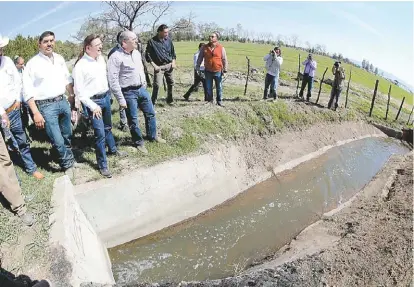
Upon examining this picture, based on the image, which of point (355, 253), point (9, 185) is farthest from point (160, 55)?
point (355, 253)

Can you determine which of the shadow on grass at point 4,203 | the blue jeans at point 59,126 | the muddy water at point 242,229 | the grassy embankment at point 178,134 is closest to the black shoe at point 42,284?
the grassy embankment at point 178,134

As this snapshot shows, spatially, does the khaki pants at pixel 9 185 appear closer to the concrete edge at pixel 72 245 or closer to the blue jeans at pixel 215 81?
the concrete edge at pixel 72 245

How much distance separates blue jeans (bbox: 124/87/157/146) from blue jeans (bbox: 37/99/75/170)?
4.30ft

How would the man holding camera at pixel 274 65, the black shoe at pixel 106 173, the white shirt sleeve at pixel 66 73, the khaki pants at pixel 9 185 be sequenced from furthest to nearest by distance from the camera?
the man holding camera at pixel 274 65
the black shoe at pixel 106 173
the white shirt sleeve at pixel 66 73
the khaki pants at pixel 9 185

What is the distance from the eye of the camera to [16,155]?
23.1ft

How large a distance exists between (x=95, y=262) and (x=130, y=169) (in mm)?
2276

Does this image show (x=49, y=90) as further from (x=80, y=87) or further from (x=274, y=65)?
(x=274, y=65)

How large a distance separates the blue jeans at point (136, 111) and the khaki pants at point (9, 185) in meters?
2.68

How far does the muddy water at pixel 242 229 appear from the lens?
22.7 ft

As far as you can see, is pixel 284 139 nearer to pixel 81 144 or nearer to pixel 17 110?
pixel 81 144

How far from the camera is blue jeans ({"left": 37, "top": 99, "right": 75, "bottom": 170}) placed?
6352 millimetres

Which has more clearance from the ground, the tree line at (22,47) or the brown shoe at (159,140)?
the tree line at (22,47)

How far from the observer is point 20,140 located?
6379 millimetres

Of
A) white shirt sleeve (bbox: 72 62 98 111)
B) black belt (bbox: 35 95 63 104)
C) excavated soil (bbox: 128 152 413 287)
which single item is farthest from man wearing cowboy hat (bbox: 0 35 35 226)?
excavated soil (bbox: 128 152 413 287)
